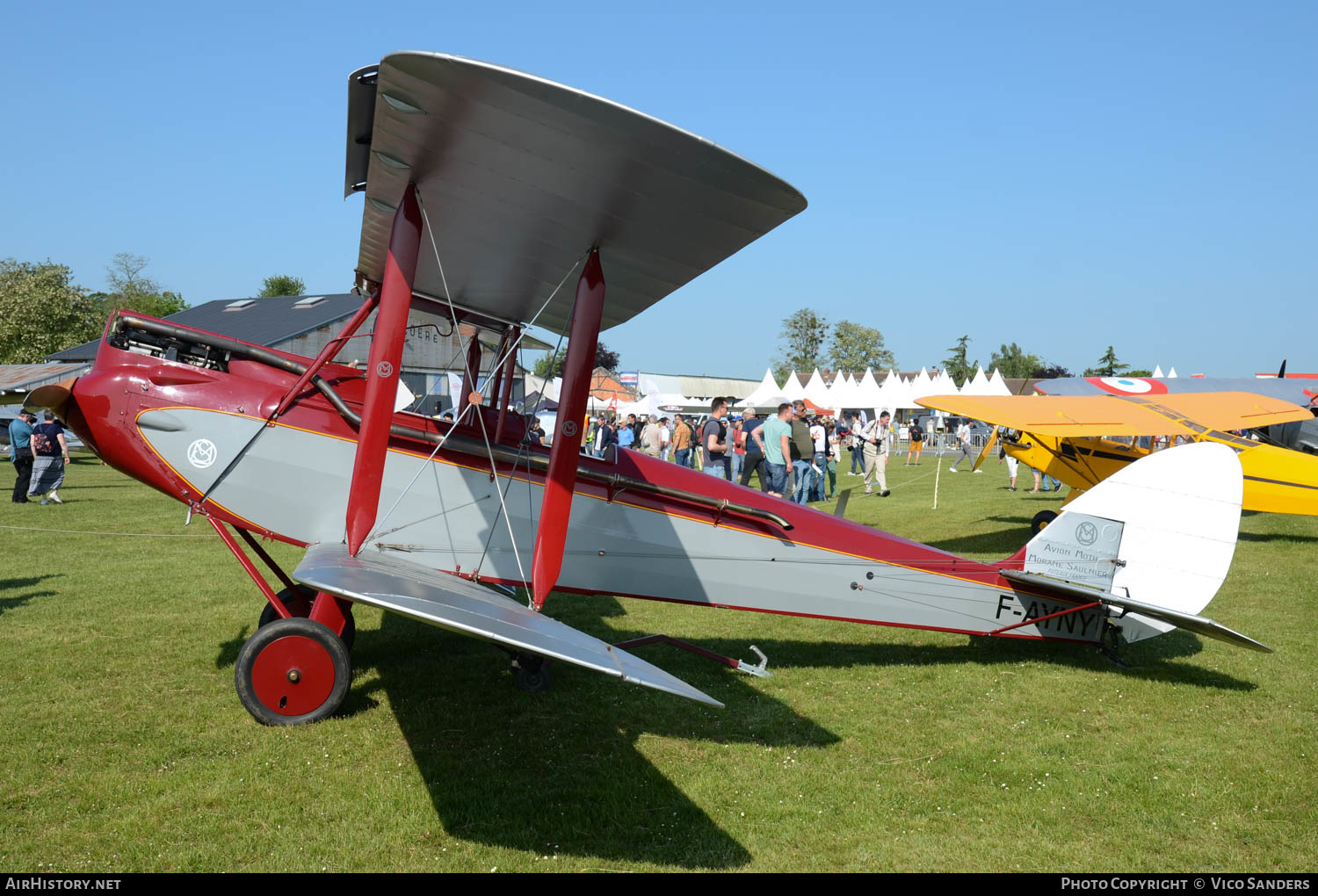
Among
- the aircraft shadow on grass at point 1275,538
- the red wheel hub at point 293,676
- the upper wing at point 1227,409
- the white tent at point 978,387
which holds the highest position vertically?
the white tent at point 978,387

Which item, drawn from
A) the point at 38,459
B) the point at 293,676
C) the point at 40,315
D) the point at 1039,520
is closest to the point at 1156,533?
the point at 293,676

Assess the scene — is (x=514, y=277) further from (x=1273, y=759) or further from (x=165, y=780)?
(x=1273, y=759)

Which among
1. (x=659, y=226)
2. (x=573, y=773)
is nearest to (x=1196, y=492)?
(x=659, y=226)

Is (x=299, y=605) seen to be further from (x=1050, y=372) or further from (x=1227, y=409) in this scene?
(x=1050, y=372)

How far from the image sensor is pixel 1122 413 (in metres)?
12.0

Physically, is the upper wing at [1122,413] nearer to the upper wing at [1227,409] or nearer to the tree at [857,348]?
the upper wing at [1227,409]

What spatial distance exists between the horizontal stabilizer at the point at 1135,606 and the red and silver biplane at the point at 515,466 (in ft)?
0.08

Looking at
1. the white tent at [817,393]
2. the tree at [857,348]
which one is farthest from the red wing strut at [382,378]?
the tree at [857,348]

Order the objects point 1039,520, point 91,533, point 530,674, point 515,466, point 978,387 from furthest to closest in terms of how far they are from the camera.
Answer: point 978,387 < point 1039,520 < point 91,533 < point 530,674 < point 515,466

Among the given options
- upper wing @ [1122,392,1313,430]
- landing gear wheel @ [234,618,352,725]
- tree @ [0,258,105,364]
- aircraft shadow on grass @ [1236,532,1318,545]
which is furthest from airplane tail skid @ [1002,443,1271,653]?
tree @ [0,258,105,364]

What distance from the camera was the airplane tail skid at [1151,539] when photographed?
18.5 ft

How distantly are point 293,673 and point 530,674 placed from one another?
1.50 metres

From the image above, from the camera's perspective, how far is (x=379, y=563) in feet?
14.7

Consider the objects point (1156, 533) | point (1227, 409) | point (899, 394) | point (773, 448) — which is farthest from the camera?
point (899, 394)
